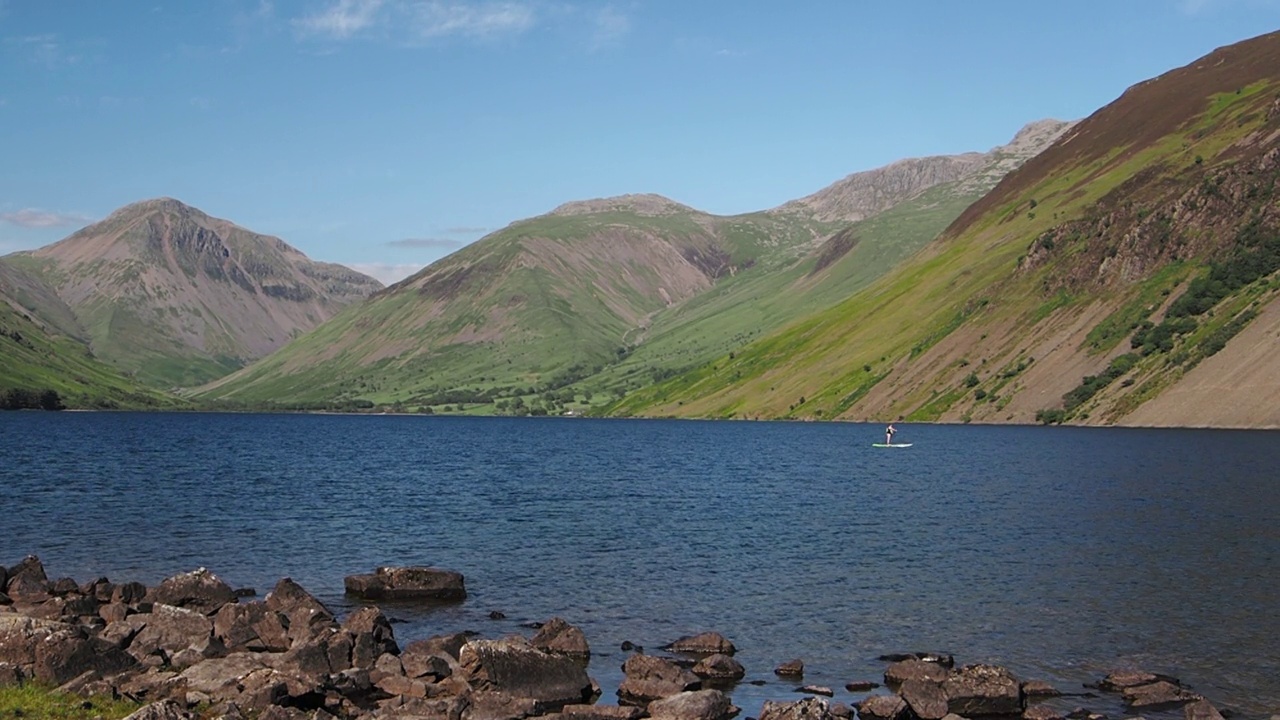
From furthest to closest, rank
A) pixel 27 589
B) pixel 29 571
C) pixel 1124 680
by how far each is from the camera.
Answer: pixel 29 571
pixel 27 589
pixel 1124 680

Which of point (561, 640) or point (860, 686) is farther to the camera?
point (561, 640)

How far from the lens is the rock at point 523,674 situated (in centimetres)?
3731

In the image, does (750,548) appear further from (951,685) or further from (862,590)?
(951,685)

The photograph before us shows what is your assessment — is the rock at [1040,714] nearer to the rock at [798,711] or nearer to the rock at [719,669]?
the rock at [798,711]

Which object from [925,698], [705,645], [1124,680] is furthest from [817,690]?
[1124,680]

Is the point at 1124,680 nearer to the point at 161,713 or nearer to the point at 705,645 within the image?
the point at 705,645

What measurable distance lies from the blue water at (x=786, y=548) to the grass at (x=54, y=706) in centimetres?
1586

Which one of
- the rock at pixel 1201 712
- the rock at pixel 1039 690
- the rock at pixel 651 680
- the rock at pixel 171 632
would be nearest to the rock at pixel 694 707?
the rock at pixel 651 680

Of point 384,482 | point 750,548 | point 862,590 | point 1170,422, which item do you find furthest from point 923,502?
point 1170,422

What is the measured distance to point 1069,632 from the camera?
46625 mm

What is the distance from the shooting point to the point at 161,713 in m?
29.0

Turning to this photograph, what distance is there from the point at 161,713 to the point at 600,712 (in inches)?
A: 507

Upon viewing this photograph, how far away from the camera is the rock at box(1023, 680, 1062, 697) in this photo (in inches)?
1489

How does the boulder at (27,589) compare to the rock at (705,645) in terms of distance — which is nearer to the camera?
the rock at (705,645)
